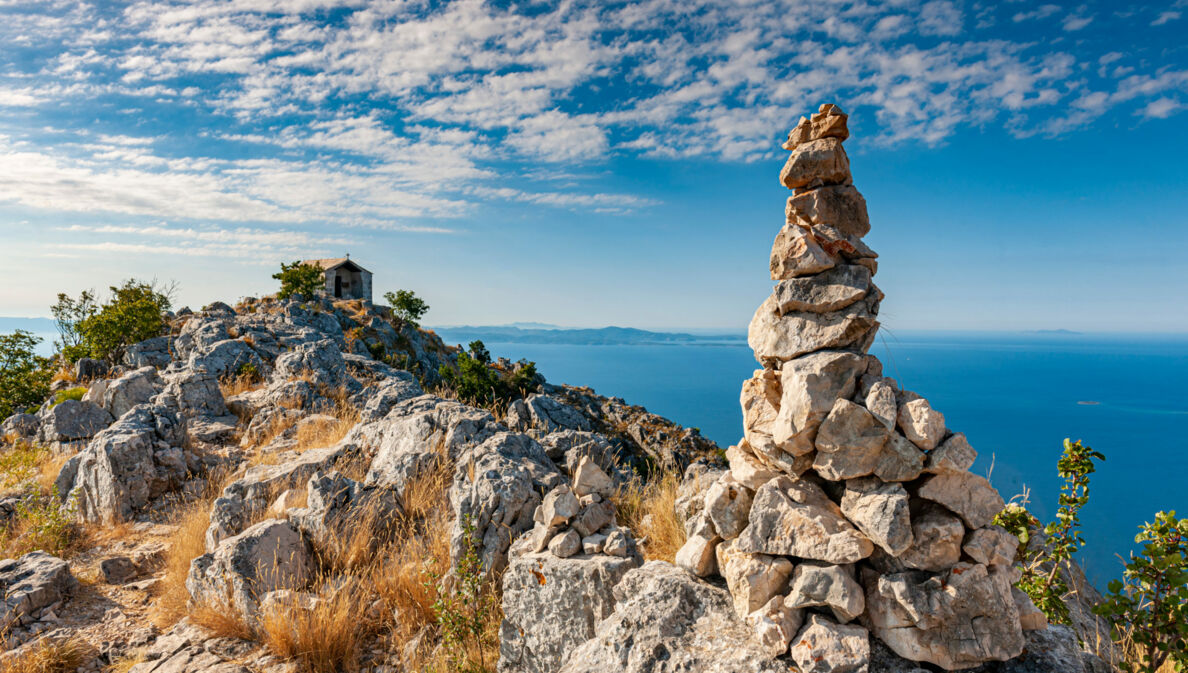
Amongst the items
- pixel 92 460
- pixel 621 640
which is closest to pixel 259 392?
pixel 92 460

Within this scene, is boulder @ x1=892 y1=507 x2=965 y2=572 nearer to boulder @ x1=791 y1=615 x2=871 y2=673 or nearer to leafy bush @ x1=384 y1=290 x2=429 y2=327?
boulder @ x1=791 y1=615 x2=871 y2=673

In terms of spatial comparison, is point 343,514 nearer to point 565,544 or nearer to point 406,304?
point 565,544

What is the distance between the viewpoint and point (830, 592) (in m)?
3.15

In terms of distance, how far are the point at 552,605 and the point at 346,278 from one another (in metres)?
70.2

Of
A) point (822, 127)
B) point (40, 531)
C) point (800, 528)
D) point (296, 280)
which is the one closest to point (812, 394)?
point (800, 528)

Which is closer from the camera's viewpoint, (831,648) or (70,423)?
(831,648)

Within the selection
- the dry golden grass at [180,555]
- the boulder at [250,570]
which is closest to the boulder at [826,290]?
the boulder at [250,570]

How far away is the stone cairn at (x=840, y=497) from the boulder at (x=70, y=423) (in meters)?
14.9

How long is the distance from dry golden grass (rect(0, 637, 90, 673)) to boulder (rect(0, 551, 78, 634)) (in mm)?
677

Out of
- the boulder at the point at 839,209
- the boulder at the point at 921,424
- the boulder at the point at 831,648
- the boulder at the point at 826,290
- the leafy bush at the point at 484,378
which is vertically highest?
the boulder at the point at 839,209

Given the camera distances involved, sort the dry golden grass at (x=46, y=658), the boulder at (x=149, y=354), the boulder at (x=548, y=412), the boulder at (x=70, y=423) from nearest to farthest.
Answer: the dry golden grass at (x=46, y=658)
the boulder at (x=70, y=423)
the boulder at (x=548, y=412)
the boulder at (x=149, y=354)

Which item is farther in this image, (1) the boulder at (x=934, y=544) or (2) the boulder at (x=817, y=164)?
(2) the boulder at (x=817, y=164)

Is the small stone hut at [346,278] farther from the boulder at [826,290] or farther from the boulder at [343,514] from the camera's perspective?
the boulder at [826,290]

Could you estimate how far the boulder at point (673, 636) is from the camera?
10.4 ft
